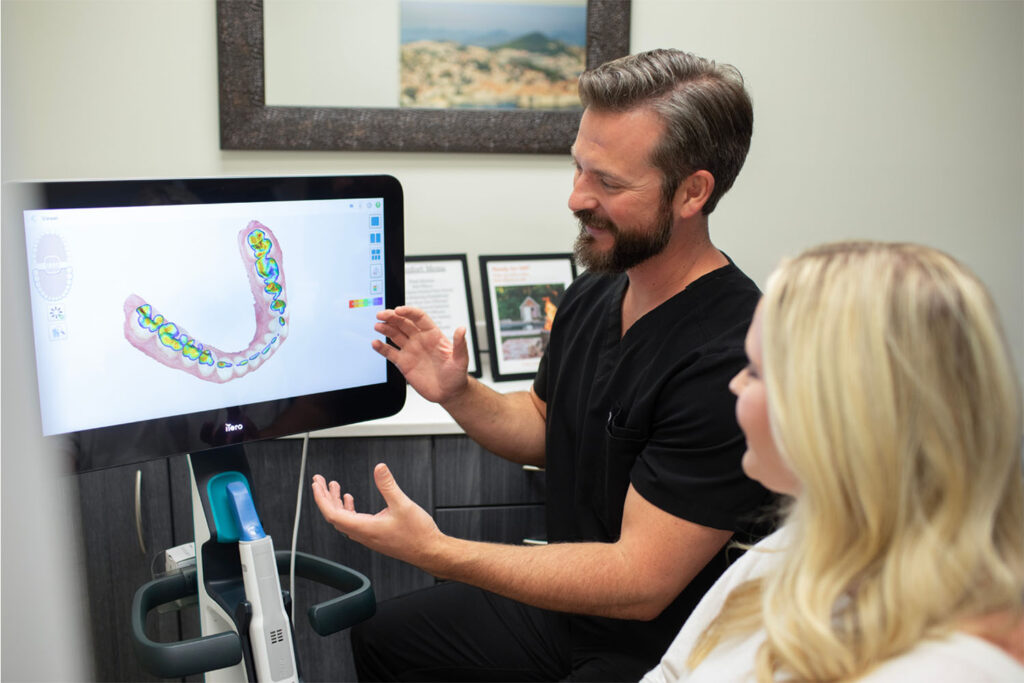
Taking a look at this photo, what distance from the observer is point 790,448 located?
734 mm

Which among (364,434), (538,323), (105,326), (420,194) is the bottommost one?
(364,434)

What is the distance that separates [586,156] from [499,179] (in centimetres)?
69

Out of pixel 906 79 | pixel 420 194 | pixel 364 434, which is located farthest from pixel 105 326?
pixel 906 79

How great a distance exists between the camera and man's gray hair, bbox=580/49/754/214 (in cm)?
136

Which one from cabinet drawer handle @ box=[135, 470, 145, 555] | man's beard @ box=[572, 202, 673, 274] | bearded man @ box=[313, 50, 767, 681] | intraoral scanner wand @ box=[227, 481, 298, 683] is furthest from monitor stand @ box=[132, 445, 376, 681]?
man's beard @ box=[572, 202, 673, 274]

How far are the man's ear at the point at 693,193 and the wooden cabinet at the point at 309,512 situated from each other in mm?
633

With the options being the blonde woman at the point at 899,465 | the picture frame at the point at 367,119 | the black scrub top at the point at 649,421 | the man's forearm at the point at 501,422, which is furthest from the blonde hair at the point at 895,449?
the picture frame at the point at 367,119

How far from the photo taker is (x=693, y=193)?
55.0 inches

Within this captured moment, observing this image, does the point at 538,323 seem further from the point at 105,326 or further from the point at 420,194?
the point at 105,326

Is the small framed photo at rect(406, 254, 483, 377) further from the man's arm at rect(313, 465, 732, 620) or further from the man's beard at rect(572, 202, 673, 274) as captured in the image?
the man's arm at rect(313, 465, 732, 620)

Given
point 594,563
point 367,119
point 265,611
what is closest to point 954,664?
point 594,563

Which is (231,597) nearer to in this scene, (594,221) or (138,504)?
(138,504)

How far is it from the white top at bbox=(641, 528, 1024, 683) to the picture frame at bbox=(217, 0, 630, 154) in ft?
4.20

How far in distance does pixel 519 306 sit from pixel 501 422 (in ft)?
1.64
